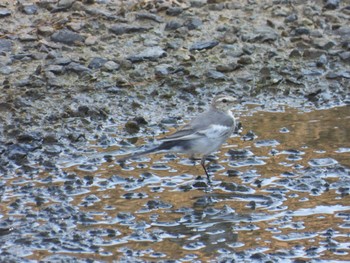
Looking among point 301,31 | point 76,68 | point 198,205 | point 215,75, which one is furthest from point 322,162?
point 301,31

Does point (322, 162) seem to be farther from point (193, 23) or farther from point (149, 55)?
point (193, 23)

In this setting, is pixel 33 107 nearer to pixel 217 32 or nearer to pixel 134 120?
pixel 134 120

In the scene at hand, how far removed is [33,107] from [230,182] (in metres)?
2.61

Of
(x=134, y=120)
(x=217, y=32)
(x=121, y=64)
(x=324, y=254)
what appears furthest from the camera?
(x=217, y=32)

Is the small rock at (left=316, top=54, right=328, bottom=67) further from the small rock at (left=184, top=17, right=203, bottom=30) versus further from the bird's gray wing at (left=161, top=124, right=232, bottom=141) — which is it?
the bird's gray wing at (left=161, top=124, right=232, bottom=141)

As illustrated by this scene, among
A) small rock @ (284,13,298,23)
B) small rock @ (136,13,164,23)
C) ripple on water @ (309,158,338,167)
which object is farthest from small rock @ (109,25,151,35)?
ripple on water @ (309,158,338,167)

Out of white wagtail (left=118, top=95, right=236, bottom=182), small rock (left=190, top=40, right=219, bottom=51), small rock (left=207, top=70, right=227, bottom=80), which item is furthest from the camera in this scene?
small rock (left=190, top=40, right=219, bottom=51)

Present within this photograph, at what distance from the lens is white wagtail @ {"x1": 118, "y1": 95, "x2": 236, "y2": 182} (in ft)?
29.8

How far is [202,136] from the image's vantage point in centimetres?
927

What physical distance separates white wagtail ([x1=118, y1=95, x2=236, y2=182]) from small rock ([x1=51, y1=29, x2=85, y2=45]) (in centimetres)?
288

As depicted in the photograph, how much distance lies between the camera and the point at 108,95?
11.2 metres

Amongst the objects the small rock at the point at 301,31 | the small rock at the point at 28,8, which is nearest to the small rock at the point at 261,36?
the small rock at the point at 301,31

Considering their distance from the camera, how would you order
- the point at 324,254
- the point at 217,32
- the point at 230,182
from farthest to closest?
the point at 217,32, the point at 230,182, the point at 324,254

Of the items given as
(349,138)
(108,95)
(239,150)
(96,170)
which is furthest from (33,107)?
(349,138)
